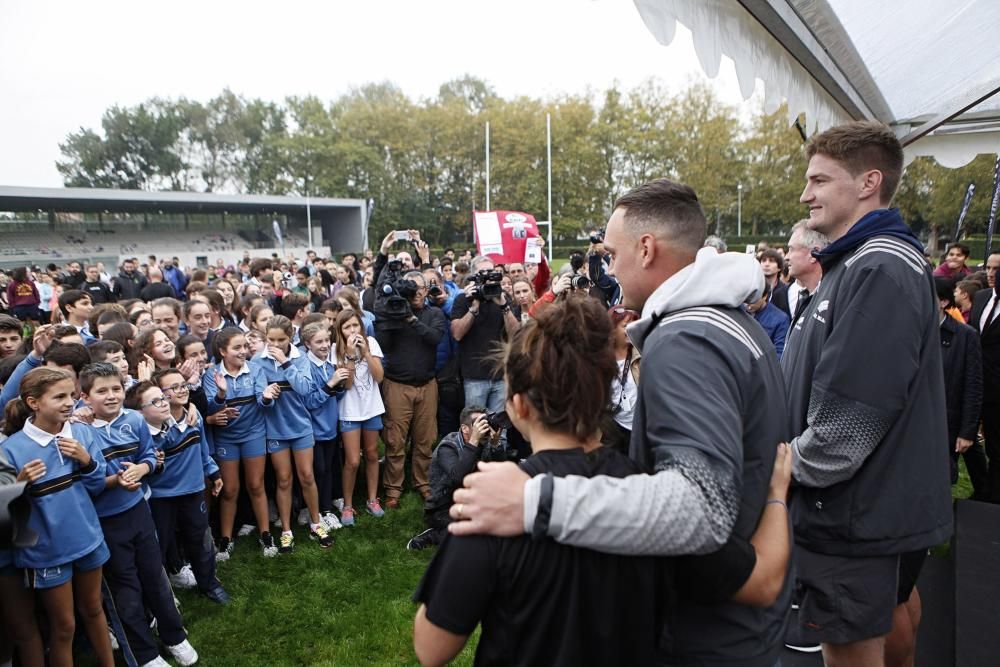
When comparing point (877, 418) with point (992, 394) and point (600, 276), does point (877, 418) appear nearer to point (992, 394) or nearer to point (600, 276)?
point (600, 276)

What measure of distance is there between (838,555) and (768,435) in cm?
76

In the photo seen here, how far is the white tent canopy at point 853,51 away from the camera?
2.54 meters

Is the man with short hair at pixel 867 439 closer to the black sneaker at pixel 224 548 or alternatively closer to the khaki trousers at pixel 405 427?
the khaki trousers at pixel 405 427

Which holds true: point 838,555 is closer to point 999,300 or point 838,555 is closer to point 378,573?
point 378,573

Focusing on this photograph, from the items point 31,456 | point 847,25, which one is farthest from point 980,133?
point 31,456

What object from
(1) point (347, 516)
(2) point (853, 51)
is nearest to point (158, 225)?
(1) point (347, 516)

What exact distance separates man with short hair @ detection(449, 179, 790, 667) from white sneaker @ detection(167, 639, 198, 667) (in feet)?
9.82

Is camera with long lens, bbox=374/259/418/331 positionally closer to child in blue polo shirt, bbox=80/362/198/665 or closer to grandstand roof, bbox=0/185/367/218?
child in blue polo shirt, bbox=80/362/198/665

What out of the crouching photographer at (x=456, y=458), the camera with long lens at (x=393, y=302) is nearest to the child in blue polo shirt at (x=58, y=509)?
the crouching photographer at (x=456, y=458)

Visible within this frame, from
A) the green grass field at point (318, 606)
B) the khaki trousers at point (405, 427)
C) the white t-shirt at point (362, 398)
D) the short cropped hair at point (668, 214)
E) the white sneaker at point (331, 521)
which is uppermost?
the short cropped hair at point (668, 214)

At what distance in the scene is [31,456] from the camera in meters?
2.69

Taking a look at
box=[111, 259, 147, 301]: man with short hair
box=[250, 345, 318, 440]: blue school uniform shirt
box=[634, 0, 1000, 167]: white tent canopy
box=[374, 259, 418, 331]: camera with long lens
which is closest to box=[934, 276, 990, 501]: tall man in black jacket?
box=[634, 0, 1000, 167]: white tent canopy

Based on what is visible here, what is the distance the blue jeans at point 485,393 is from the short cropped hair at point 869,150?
3.80m

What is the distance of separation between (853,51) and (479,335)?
137 inches
